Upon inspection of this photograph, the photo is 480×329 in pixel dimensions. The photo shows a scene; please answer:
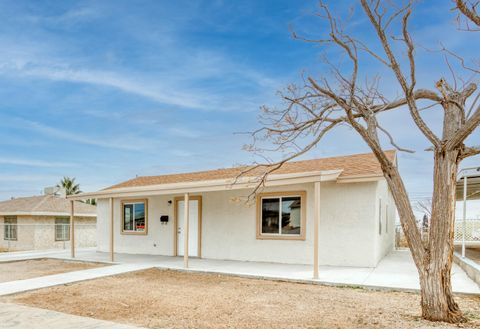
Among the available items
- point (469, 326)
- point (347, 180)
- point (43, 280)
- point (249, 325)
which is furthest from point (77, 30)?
point (469, 326)

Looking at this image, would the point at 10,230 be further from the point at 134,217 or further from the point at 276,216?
the point at 276,216

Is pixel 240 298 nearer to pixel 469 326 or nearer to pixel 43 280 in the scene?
pixel 469 326

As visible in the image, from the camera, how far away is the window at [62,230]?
72.5 ft

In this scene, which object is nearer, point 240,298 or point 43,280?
point 240,298

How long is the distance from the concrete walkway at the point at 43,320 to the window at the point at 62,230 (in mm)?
16531

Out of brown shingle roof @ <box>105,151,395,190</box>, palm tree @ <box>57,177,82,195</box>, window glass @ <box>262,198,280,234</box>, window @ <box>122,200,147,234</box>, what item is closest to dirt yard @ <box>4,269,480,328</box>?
brown shingle roof @ <box>105,151,395,190</box>

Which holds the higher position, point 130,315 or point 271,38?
point 271,38

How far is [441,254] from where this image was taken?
563 centimetres

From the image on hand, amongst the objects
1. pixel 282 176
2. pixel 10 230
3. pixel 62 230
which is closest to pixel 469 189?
pixel 282 176

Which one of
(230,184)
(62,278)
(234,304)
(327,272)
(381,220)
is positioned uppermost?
(230,184)

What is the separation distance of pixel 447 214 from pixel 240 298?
3.92m

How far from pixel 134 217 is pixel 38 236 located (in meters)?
8.31

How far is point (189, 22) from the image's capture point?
38.6 ft

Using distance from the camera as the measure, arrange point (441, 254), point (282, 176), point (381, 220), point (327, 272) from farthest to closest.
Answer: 1. point (381, 220)
2. point (282, 176)
3. point (327, 272)
4. point (441, 254)
